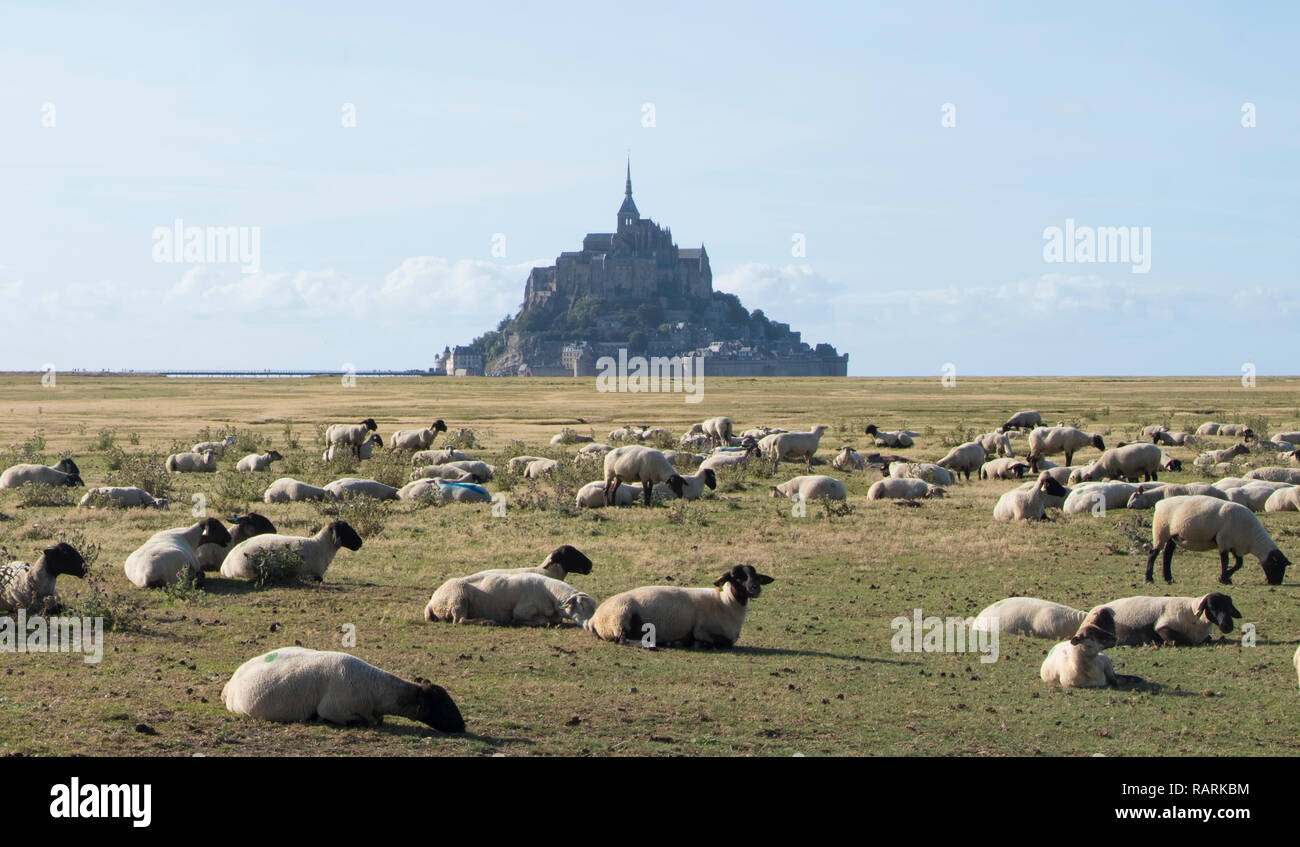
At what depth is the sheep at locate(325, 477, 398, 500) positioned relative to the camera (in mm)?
24875

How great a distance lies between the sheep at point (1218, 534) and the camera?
16688mm

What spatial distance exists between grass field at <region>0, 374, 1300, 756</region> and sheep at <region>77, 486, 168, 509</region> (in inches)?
14.5

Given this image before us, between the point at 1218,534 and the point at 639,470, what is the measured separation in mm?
11417

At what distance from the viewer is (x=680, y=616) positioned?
13305 mm

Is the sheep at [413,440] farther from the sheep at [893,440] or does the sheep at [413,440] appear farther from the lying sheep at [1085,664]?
the lying sheep at [1085,664]

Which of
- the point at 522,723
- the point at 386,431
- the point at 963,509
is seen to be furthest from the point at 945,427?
the point at 522,723

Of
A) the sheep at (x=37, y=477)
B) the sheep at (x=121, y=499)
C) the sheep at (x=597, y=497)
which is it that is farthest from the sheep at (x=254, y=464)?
the sheep at (x=597, y=497)

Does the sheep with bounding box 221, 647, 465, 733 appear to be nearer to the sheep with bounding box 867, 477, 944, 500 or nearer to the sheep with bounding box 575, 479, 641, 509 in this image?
the sheep with bounding box 575, 479, 641, 509

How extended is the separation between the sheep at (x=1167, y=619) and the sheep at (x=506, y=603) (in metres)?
5.65

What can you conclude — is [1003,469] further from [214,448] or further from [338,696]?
[338,696]

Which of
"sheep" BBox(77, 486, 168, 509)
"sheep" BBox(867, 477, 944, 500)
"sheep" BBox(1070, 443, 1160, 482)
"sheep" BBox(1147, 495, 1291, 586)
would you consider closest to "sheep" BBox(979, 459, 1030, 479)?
"sheep" BBox(1070, 443, 1160, 482)

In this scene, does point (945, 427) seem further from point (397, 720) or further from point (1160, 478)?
point (397, 720)

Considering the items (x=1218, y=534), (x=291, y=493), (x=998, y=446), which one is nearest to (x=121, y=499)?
(x=291, y=493)

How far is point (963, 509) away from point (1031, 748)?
51.7 ft
